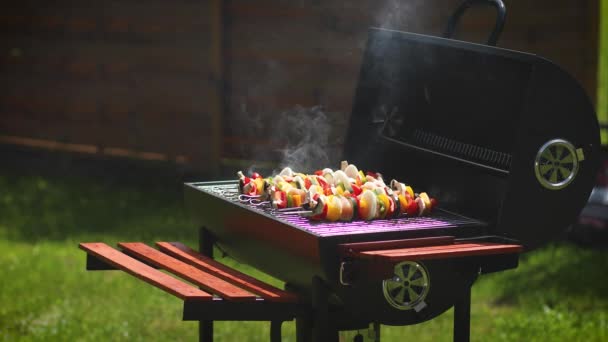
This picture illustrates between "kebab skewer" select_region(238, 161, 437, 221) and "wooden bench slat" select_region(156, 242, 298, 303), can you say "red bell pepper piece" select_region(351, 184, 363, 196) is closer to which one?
"kebab skewer" select_region(238, 161, 437, 221)

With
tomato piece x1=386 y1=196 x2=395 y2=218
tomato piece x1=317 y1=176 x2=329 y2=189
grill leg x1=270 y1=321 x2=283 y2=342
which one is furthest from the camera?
grill leg x1=270 y1=321 x2=283 y2=342

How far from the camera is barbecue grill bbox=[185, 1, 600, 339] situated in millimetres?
2971

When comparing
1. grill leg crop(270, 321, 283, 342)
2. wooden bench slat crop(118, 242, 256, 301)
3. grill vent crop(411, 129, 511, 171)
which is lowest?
grill leg crop(270, 321, 283, 342)

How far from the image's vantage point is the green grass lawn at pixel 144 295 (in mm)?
5043

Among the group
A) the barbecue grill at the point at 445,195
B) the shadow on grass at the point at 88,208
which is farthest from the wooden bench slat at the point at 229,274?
the shadow on grass at the point at 88,208

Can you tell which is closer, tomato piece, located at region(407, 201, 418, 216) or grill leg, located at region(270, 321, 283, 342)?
tomato piece, located at region(407, 201, 418, 216)

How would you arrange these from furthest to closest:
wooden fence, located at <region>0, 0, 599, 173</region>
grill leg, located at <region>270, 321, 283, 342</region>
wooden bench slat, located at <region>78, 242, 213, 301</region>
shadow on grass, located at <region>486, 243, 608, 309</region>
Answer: wooden fence, located at <region>0, 0, 599, 173</region> → shadow on grass, located at <region>486, 243, 608, 309</region> → grill leg, located at <region>270, 321, 283, 342</region> → wooden bench slat, located at <region>78, 242, 213, 301</region>

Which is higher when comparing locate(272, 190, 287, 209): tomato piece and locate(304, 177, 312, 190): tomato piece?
locate(304, 177, 312, 190): tomato piece

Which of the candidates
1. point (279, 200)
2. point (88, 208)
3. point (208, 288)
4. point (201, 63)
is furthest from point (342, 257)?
point (201, 63)

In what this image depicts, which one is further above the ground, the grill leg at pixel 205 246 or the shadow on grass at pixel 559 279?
the grill leg at pixel 205 246

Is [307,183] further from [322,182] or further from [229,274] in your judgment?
[229,274]

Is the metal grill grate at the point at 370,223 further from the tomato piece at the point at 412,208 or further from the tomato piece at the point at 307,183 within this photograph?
the tomato piece at the point at 307,183

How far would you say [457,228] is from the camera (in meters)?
3.11

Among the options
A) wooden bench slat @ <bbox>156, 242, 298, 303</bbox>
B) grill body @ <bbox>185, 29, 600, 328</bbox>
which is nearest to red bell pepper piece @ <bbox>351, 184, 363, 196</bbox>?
grill body @ <bbox>185, 29, 600, 328</bbox>
